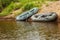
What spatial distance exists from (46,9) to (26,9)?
117 inches

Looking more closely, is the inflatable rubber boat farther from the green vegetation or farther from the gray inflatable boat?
the green vegetation

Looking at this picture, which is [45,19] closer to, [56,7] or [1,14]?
[56,7]

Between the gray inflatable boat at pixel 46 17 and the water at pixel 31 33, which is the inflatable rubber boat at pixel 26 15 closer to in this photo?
the gray inflatable boat at pixel 46 17

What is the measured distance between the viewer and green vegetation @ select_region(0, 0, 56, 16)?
35094 millimetres

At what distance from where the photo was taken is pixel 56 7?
32844 mm

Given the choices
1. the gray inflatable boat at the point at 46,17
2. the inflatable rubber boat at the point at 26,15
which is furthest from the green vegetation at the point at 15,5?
the gray inflatable boat at the point at 46,17

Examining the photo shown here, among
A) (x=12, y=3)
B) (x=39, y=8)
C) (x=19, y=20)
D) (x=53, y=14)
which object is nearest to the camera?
(x=53, y=14)

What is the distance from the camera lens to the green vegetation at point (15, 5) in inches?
1382

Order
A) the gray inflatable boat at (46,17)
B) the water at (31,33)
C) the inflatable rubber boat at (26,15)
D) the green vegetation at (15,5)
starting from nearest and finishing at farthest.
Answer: the water at (31,33) → the gray inflatable boat at (46,17) → the inflatable rubber boat at (26,15) → the green vegetation at (15,5)

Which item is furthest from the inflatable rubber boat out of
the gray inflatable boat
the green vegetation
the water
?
the water

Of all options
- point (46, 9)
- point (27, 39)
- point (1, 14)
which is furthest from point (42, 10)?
point (27, 39)

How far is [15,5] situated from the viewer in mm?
37156

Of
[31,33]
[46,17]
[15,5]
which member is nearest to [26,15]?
[46,17]

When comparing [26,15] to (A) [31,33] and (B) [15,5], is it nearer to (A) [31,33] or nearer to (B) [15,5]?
(B) [15,5]
